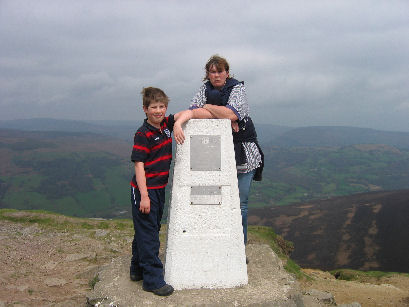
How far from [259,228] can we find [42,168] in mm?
198974

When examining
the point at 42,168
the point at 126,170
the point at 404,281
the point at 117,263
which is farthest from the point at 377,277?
the point at 42,168

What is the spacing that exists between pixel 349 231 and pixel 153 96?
4918 centimetres

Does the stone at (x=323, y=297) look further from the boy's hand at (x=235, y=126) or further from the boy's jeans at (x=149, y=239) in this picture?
the boy's hand at (x=235, y=126)

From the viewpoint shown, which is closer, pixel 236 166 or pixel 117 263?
pixel 236 166

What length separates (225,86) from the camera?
257 inches

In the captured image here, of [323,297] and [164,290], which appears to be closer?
[164,290]

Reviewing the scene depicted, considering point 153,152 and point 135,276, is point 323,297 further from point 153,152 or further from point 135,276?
point 153,152

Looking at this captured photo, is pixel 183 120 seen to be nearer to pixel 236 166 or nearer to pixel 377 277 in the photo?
pixel 236 166

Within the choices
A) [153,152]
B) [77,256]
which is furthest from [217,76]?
[77,256]

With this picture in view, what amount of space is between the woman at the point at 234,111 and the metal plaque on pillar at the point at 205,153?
13.9 inches

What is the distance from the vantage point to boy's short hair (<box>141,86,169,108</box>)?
593 cm

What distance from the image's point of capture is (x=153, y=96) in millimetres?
5945

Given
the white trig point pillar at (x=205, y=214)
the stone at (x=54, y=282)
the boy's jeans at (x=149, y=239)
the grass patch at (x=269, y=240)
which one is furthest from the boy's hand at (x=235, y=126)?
the grass patch at (x=269, y=240)

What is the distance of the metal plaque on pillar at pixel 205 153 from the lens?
6617 mm
